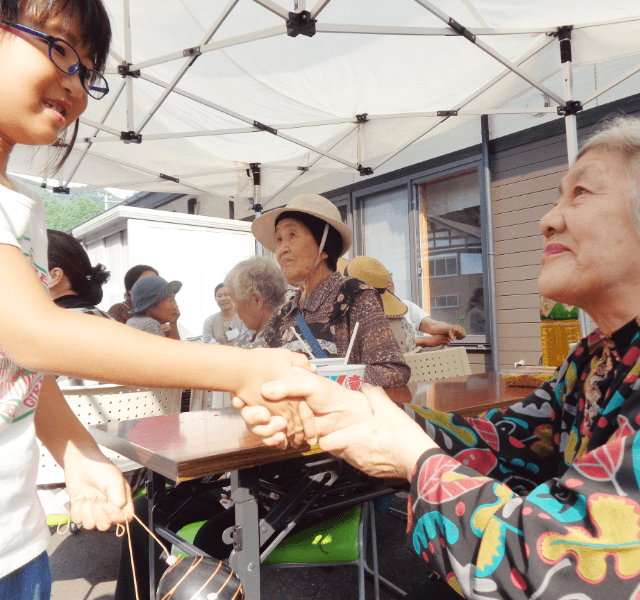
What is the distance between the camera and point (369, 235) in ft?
25.2

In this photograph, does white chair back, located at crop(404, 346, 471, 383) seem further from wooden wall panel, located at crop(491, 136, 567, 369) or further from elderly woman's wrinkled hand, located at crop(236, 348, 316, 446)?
Answer: elderly woman's wrinkled hand, located at crop(236, 348, 316, 446)

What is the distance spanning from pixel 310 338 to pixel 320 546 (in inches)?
39.8

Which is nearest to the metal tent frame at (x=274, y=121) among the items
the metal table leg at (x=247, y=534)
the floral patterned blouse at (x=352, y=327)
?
the floral patterned blouse at (x=352, y=327)

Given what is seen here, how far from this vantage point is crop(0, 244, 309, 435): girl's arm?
0.70 m

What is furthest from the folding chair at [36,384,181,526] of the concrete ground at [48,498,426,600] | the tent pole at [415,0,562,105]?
the tent pole at [415,0,562,105]

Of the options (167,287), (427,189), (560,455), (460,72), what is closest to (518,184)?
(427,189)

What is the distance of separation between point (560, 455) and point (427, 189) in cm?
603

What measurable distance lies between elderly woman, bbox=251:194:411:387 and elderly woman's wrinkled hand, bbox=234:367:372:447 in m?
1.15

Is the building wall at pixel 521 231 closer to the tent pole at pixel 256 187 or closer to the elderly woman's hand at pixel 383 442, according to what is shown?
the tent pole at pixel 256 187

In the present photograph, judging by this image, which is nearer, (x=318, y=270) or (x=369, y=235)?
(x=318, y=270)

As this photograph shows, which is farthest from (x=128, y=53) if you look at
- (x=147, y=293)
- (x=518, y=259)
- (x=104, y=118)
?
(x=518, y=259)

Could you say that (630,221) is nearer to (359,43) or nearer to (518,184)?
(359,43)

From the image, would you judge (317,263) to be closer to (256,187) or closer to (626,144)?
(626,144)

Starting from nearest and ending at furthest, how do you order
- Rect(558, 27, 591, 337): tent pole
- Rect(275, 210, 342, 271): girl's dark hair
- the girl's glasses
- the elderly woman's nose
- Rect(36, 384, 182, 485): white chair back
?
the girl's glasses < the elderly woman's nose < Rect(36, 384, 182, 485): white chair back < Rect(275, 210, 342, 271): girl's dark hair < Rect(558, 27, 591, 337): tent pole
